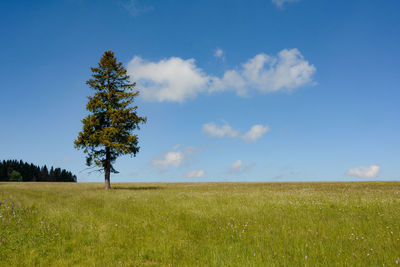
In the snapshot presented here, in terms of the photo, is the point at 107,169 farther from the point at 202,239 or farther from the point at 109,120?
the point at 202,239

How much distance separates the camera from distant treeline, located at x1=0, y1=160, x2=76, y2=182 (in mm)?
102775

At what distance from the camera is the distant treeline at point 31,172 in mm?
102775

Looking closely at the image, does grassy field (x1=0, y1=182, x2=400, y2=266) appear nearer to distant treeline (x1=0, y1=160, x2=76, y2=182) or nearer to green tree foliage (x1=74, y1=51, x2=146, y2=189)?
green tree foliage (x1=74, y1=51, x2=146, y2=189)

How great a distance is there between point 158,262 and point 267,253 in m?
2.40

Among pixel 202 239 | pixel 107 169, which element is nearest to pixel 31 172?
pixel 107 169

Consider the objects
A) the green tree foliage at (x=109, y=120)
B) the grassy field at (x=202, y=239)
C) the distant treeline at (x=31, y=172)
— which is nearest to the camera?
the grassy field at (x=202, y=239)

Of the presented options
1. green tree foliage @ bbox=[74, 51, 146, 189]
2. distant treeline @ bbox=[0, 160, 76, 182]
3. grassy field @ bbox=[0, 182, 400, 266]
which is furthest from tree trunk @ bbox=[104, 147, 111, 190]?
distant treeline @ bbox=[0, 160, 76, 182]

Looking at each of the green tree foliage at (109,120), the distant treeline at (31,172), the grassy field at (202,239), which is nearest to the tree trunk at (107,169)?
the green tree foliage at (109,120)

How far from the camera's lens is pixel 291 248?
5215mm

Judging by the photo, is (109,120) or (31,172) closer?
(109,120)

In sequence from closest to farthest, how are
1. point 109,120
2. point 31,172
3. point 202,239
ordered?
1. point 202,239
2. point 109,120
3. point 31,172

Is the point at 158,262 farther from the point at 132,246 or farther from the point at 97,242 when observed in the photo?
the point at 97,242

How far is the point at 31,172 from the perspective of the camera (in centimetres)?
11475

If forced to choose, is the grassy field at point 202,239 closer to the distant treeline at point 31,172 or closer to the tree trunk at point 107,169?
the tree trunk at point 107,169
